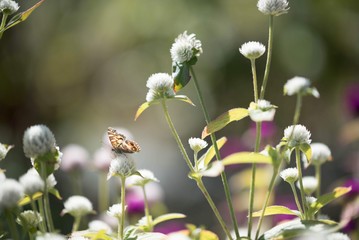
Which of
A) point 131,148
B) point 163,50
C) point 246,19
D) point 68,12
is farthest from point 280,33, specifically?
point 131,148

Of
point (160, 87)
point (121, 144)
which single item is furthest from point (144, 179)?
point (160, 87)

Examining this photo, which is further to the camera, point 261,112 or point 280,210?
point 280,210

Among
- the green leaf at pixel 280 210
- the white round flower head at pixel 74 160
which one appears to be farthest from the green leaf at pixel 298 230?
the white round flower head at pixel 74 160

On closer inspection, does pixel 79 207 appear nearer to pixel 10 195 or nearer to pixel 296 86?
pixel 10 195

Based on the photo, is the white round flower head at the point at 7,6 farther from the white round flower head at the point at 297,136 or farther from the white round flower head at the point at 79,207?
the white round flower head at the point at 297,136

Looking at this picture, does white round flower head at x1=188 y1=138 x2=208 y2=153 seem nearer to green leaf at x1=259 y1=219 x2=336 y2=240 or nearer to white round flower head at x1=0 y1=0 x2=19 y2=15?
green leaf at x1=259 y1=219 x2=336 y2=240

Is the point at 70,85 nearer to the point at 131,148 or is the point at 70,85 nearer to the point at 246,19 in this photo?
the point at 246,19
